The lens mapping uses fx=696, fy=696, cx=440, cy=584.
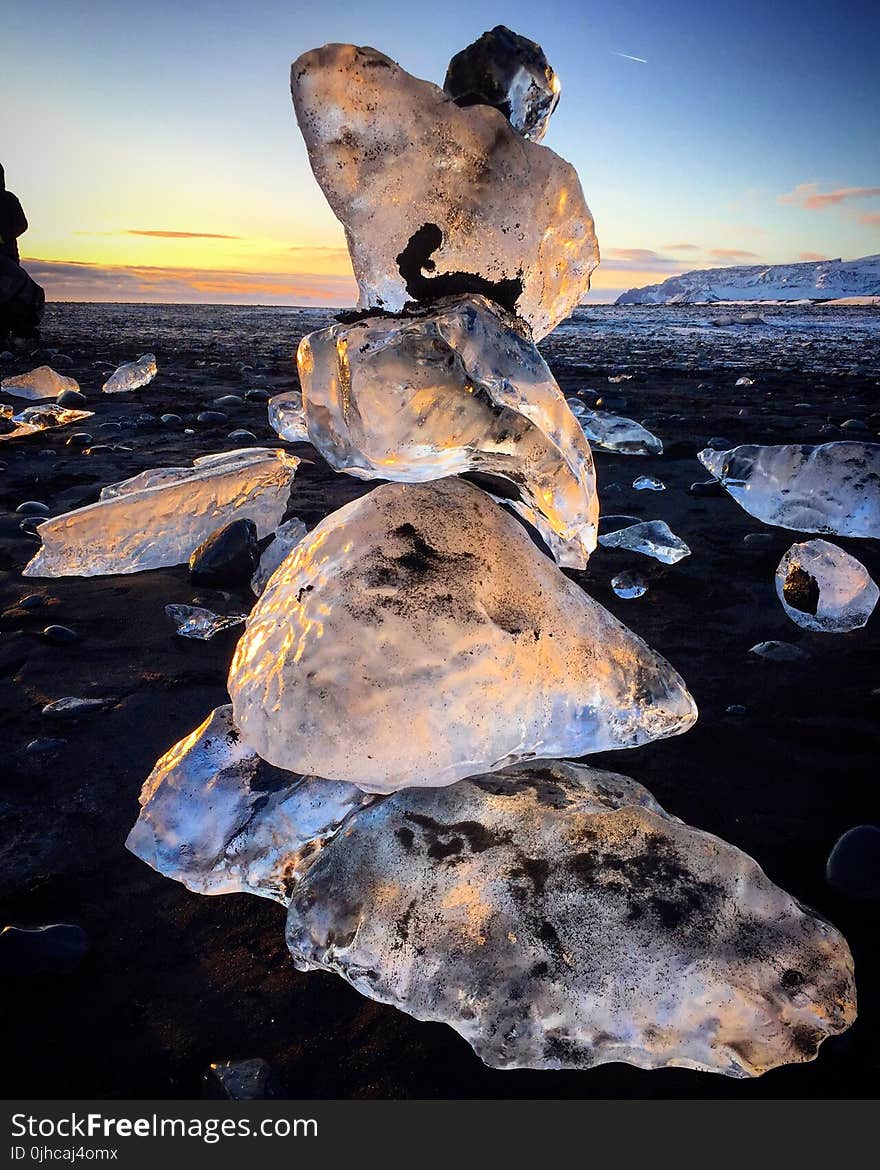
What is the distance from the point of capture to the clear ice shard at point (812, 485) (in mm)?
3537

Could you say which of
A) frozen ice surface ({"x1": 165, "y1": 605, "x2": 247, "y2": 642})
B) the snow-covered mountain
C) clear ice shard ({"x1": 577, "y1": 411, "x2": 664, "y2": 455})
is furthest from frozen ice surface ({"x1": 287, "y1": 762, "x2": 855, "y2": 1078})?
the snow-covered mountain

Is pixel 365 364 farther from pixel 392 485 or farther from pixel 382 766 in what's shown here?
pixel 382 766

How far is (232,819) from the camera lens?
5.40 ft

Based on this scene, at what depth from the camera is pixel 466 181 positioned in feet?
5.26

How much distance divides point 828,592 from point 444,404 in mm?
1969

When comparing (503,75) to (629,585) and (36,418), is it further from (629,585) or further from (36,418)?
(36,418)

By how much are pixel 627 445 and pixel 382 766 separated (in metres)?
4.50

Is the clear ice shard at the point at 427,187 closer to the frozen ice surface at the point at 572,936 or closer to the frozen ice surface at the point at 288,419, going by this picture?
the frozen ice surface at the point at 572,936

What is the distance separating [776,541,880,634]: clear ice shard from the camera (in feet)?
8.71

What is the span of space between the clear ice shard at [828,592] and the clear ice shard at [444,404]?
58.7 inches

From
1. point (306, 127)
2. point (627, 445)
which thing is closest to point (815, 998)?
point (306, 127)

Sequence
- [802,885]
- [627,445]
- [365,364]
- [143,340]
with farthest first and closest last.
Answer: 1. [143,340]
2. [627,445]
3. [802,885]
4. [365,364]

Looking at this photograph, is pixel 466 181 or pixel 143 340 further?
pixel 143 340

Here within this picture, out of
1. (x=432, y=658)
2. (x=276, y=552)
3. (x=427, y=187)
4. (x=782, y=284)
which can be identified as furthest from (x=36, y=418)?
(x=782, y=284)
